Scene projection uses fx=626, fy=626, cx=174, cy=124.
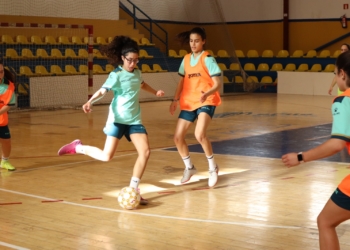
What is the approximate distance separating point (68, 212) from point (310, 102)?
581 inches

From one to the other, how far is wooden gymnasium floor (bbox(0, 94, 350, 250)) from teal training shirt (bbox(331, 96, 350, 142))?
160 centimetres

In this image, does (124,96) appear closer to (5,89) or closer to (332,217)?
(5,89)

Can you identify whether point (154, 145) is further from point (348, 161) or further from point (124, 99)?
point (124, 99)

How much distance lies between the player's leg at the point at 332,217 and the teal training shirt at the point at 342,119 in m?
0.34

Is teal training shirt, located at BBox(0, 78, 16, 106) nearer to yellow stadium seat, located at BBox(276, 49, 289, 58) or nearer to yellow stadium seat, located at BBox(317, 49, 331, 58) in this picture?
yellow stadium seat, located at BBox(317, 49, 331, 58)

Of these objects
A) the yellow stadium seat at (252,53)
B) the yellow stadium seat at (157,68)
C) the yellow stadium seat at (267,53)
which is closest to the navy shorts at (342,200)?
the yellow stadium seat at (157,68)

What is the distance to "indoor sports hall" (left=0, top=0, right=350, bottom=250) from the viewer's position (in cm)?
543

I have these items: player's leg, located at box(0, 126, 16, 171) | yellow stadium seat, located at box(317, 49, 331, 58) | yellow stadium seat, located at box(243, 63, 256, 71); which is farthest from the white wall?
player's leg, located at box(0, 126, 16, 171)

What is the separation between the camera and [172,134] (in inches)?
479

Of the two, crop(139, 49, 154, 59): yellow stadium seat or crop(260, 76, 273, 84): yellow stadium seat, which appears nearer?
crop(139, 49, 154, 59): yellow stadium seat

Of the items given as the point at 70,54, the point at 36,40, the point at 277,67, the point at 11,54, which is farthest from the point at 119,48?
the point at 277,67

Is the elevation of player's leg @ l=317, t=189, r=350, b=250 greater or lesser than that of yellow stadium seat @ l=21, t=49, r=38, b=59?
lesser

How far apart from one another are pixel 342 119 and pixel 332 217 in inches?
23.3

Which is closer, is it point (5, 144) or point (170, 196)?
point (170, 196)
